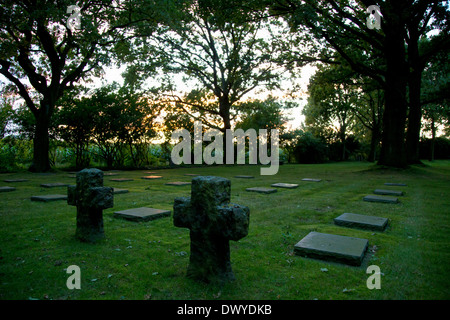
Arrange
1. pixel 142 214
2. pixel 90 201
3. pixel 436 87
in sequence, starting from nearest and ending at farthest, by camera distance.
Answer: pixel 90 201, pixel 142 214, pixel 436 87

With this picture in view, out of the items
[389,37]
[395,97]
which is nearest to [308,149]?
[395,97]

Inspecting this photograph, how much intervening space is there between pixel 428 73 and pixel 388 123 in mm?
11365

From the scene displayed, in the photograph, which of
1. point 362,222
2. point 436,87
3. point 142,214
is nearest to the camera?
point 362,222

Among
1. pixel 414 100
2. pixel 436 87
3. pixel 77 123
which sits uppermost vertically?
pixel 436 87

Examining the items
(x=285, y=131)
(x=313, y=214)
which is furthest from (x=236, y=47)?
(x=313, y=214)

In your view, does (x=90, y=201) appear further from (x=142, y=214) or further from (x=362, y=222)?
(x=362, y=222)

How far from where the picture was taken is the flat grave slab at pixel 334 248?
277 cm

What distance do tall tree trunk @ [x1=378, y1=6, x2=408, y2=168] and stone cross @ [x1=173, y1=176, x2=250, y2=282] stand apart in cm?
1362

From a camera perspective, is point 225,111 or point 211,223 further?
point 225,111

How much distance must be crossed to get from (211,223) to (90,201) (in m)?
1.83

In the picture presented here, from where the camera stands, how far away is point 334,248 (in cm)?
297

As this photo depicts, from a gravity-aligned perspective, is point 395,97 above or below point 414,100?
below
